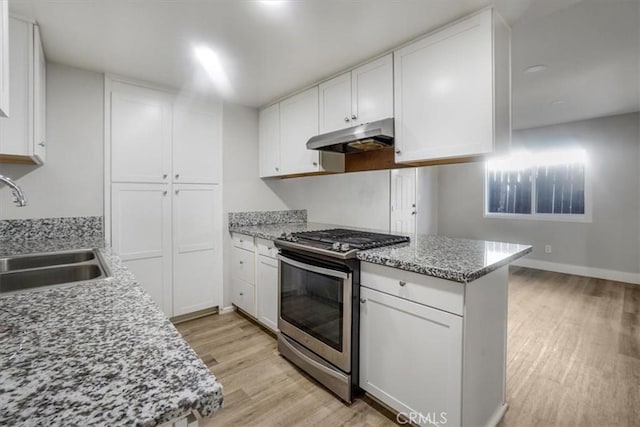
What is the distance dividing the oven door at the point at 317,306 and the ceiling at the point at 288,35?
1433mm

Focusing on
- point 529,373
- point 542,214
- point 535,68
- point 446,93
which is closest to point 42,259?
point 446,93

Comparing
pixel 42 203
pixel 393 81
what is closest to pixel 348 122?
pixel 393 81

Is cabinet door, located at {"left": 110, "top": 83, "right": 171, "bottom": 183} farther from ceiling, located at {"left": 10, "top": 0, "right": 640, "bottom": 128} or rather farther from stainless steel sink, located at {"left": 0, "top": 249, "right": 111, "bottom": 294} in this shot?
stainless steel sink, located at {"left": 0, "top": 249, "right": 111, "bottom": 294}

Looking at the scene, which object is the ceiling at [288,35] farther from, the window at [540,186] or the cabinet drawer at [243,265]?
the window at [540,186]

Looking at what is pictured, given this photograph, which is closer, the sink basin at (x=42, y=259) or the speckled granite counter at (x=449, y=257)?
the speckled granite counter at (x=449, y=257)

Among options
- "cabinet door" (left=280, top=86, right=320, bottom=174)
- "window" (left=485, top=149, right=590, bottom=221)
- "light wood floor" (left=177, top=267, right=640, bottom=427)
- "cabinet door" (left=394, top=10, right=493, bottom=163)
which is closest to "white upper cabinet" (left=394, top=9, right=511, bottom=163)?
"cabinet door" (left=394, top=10, right=493, bottom=163)

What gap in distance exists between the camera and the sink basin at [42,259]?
152 cm

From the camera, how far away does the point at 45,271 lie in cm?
144

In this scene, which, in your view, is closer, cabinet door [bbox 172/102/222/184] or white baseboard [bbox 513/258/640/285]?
cabinet door [bbox 172/102/222/184]

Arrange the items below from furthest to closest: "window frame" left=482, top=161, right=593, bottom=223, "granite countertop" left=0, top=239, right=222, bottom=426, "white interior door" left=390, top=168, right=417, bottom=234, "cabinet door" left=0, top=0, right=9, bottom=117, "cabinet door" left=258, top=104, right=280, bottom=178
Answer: "window frame" left=482, top=161, right=593, bottom=223 → "cabinet door" left=258, top=104, right=280, bottom=178 → "white interior door" left=390, top=168, right=417, bottom=234 → "cabinet door" left=0, top=0, right=9, bottom=117 → "granite countertop" left=0, top=239, right=222, bottom=426

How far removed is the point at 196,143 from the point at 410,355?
258 centimetres

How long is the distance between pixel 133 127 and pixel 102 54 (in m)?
0.60

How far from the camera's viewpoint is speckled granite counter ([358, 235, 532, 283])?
129 cm

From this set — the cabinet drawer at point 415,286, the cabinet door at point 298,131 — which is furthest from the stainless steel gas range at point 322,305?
the cabinet door at point 298,131
